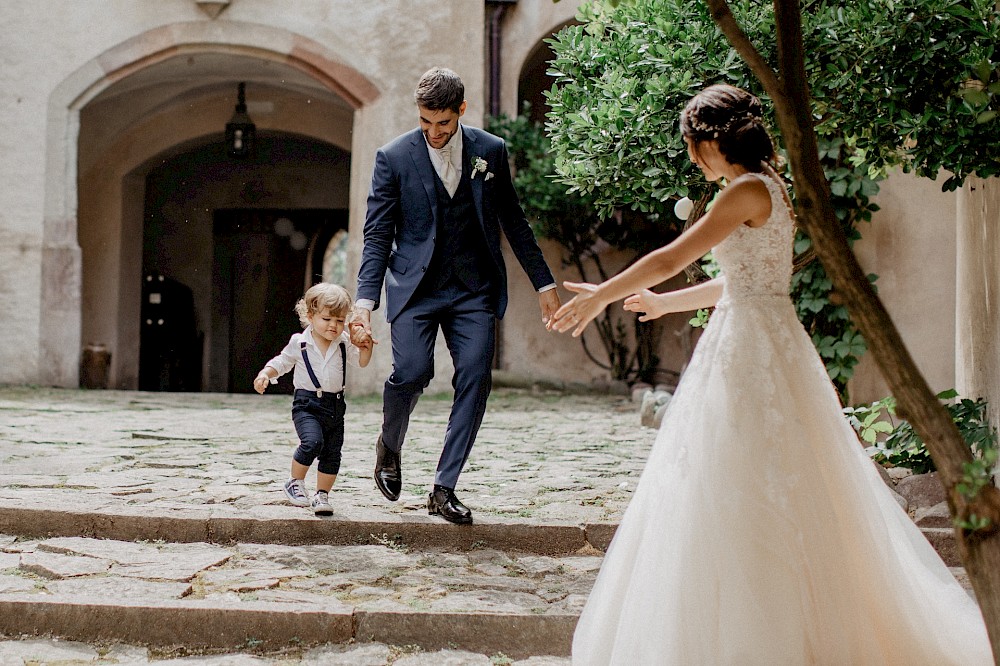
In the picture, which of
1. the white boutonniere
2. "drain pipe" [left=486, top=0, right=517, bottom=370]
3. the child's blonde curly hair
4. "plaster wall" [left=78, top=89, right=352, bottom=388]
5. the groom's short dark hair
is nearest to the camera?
the groom's short dark hair

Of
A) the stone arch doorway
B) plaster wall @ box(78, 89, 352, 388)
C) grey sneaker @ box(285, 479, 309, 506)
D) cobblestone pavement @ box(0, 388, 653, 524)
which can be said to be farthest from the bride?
the stone arch doorway

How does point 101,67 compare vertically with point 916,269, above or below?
above

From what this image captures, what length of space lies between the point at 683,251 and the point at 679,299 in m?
0.64

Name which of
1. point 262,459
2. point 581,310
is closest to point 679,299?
point 581,310

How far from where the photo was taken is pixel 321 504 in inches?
171

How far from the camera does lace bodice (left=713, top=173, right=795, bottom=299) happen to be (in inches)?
113

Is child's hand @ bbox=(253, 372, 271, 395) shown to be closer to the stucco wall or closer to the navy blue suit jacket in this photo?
the navy blue suit jacket

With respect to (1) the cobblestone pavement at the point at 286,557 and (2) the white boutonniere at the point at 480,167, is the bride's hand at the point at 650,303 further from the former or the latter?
(2) the white boutonniere at the point at 480,167

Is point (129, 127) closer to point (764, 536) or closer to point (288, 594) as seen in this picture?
point (288, 594)

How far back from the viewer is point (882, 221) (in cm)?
723

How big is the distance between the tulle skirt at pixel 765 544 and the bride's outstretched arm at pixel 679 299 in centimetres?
30

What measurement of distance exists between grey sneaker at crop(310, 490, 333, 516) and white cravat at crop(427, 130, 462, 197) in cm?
138

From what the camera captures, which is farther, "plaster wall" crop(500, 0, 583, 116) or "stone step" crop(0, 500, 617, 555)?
"plaster wall" crop(500, 0, 583, 116)

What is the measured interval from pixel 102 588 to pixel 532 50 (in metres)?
9.70
